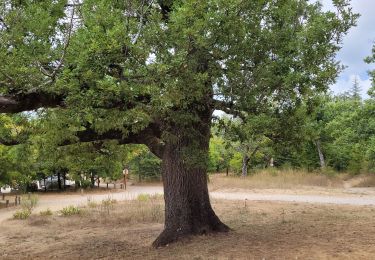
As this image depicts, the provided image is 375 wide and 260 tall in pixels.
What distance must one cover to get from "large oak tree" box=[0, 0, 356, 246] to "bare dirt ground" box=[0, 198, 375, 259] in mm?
2064

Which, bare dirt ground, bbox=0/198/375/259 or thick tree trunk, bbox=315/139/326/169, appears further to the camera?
thick tree trunk, bbox=315/139/326/169

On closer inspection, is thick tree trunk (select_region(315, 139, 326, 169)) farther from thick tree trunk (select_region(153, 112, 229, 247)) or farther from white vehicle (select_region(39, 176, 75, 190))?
thick tree trunk (select_region(153, 112, 229, 247))

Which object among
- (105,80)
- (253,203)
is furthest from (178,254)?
(253,203)

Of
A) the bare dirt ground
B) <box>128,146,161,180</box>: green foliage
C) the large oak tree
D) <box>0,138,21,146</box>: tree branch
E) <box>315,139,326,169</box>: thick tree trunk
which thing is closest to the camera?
the large oak tree

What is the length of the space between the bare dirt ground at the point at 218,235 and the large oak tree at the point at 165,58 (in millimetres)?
2064

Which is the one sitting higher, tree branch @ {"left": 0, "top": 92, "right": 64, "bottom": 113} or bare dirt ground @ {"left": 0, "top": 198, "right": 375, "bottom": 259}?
tree branch @ {"left": 0, "top": 92, "right": 64, "bottom": 113}

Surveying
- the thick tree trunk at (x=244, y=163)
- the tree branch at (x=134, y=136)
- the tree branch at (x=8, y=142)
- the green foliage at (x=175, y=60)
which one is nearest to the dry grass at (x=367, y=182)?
the thick tree trunk at (x=244, y=163)

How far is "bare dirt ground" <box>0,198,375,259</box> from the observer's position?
8.41 meters

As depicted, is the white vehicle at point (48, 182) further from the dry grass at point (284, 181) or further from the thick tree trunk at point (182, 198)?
the thick tree trunk at point (182, 198)

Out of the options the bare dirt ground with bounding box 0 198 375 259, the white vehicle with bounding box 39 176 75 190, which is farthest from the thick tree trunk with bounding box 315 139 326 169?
the white vehicle with bounding box 39 176 75 190

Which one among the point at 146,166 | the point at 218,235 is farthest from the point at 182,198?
the point at 146,166

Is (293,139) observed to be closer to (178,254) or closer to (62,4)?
(178,254)

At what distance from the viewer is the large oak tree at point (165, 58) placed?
20.6 ft

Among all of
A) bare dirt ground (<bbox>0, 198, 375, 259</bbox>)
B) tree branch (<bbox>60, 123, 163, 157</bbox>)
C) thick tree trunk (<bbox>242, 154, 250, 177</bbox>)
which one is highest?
tree branch (<bbox>60, 123, 163, 157</bbox>)
